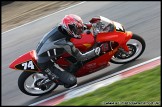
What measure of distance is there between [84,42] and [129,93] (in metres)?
1.96

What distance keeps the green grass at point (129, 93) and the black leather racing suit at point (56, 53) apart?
94 centimetres

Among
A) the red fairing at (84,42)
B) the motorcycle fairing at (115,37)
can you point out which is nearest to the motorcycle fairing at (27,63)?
the red fairing at (84,42)

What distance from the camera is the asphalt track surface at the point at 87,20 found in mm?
9852

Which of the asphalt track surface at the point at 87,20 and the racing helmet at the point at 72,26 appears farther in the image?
the asphalt track surface at the point at 87,20

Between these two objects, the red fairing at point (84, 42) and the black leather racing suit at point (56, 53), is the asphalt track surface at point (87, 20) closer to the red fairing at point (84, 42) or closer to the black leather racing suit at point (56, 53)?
the black leather racing suit at point (56, 53)

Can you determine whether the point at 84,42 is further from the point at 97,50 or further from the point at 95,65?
the point at 95,65

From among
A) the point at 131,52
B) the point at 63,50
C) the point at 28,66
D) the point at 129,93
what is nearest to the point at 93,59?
the point at 63,50

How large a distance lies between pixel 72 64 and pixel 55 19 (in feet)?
19.1

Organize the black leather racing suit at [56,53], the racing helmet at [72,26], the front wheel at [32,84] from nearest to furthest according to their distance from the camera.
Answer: the racing helmet at [72,26]
the black leather racing suit at [56,53]
the front wheel at [32,84]

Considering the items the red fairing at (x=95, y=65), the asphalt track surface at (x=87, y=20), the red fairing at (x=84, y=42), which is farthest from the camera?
the asphalt track surface at (x=87, y=20)

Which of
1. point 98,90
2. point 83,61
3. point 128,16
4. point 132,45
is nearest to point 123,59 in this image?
point 132,45

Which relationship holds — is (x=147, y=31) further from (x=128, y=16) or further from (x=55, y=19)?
(x=55, y=19)

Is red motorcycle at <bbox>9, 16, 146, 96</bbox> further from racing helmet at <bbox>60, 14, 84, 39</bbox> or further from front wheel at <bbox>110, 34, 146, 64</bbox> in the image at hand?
racing helmet at <bbox>60, 14, 84, 39</bbox>

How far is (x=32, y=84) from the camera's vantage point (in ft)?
31.1
